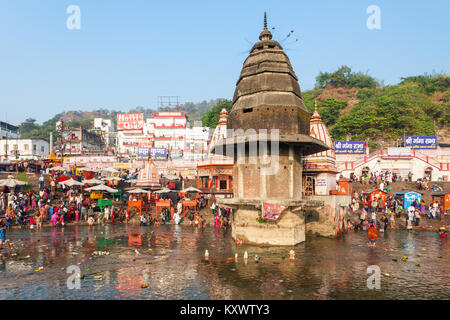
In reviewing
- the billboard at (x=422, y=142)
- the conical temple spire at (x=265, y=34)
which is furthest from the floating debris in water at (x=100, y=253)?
the billboard at (x=422, y=142)

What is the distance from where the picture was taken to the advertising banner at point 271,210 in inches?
768

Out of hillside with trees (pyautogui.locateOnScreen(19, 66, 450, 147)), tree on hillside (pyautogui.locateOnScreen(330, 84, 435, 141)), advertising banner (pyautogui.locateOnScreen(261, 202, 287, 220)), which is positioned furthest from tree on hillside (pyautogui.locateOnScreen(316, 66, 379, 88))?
advertising banner (pyautogui.locateOnScreen(261, 202, 287, 220))

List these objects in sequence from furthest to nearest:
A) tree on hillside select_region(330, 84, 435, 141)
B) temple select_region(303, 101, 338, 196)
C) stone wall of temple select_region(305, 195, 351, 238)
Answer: tree on hillside select_region(330, 84, 435, 141) → temple select_region(303, 101, 338, 196) → stone wall of temple select_region(305, 195, 351, 238)

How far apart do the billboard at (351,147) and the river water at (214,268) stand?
3355cm

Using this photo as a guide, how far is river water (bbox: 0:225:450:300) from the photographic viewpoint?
12.8 m

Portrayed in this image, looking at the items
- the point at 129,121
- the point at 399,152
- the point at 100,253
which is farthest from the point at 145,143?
the point at 100,253

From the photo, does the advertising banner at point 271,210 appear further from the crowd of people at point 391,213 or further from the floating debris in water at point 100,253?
the crowd of people at point 391,213

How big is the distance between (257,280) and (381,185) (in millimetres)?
30486

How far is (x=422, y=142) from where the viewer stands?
5638 centimetres

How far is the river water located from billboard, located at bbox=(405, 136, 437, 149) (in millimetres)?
36832

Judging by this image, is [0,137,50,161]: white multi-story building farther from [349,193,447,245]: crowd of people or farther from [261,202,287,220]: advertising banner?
[261,202,287,220]: advertising banner

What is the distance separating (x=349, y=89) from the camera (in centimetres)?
11512

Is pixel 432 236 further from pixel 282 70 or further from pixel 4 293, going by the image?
pixel 4 293

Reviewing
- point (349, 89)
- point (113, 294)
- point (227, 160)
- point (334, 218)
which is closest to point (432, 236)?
point (334, 218)
